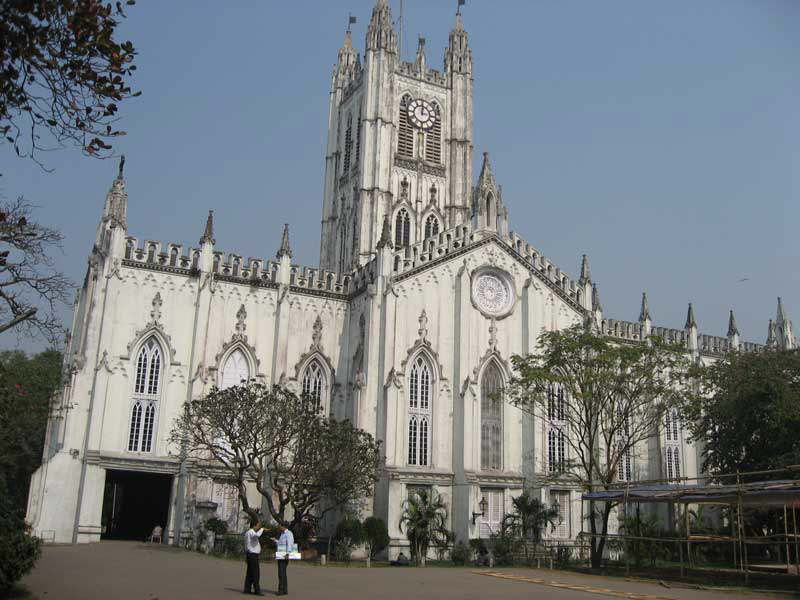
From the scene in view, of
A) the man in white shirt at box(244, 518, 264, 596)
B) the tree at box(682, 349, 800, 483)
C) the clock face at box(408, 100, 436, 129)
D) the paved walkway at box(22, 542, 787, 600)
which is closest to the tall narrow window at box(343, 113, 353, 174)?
the clock face at box(408, 100, 436, 129)

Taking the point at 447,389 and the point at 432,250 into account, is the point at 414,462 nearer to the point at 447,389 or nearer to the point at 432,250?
the point at 447,389

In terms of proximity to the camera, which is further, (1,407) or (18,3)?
(1,407)

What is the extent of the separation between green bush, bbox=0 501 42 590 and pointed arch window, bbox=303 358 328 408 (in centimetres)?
2545

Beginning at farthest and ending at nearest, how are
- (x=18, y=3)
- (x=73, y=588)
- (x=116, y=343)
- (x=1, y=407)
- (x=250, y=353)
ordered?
(x=250, y=353), (x=116, y=343), (x=1, y=407), (x=73, y=588), (x=18, y=3)

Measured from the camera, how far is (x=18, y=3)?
34.9ft

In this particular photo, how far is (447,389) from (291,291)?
987 cm

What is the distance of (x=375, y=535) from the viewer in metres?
37.9

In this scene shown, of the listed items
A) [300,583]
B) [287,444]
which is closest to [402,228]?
[287,444]

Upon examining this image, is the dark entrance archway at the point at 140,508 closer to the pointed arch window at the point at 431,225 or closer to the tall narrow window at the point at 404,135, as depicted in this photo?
the pointed arch window at the point at 431,225

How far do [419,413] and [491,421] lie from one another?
418 centimetres

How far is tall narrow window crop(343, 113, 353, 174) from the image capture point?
6756cm

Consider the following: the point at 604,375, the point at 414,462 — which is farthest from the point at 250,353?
the point at 604,375

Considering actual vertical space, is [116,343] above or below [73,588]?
above

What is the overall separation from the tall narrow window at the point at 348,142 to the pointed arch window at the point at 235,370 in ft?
93.4
